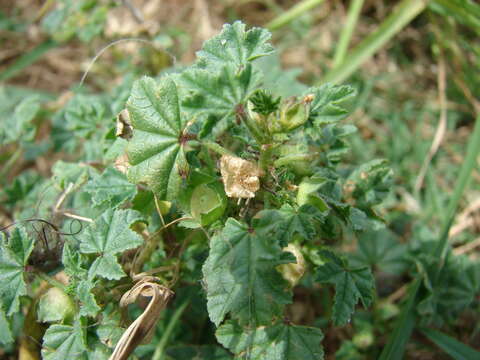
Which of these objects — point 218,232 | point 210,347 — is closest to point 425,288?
point 210,347

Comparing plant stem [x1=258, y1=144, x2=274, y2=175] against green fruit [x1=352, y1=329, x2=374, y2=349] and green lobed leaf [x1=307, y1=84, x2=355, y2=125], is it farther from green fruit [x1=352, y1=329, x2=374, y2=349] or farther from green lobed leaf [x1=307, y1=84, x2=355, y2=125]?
green fruit [x1=352, y1=329, x2=374, y2=349]

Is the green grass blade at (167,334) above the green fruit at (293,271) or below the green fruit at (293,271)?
below

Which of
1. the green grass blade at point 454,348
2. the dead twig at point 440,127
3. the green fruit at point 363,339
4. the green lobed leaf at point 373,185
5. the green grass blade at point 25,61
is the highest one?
the green grass blade at point 25,61

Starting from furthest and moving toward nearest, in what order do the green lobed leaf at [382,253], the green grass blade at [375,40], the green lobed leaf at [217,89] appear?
the green grass blade at [375,40]
the green lobed leaf at [382,253]
the green lobed leaf at [217,89]

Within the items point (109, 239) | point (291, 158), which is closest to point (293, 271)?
point (291, 158)

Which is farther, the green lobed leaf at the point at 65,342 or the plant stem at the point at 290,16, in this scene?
the plant stem at the point at 290,16

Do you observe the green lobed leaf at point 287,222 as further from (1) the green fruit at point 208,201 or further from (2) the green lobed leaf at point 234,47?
(2) the green lobed leaf at point 234,47

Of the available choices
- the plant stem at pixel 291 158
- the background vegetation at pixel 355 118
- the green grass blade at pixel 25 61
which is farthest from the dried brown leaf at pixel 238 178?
the green grass blade at pixel 25 61
